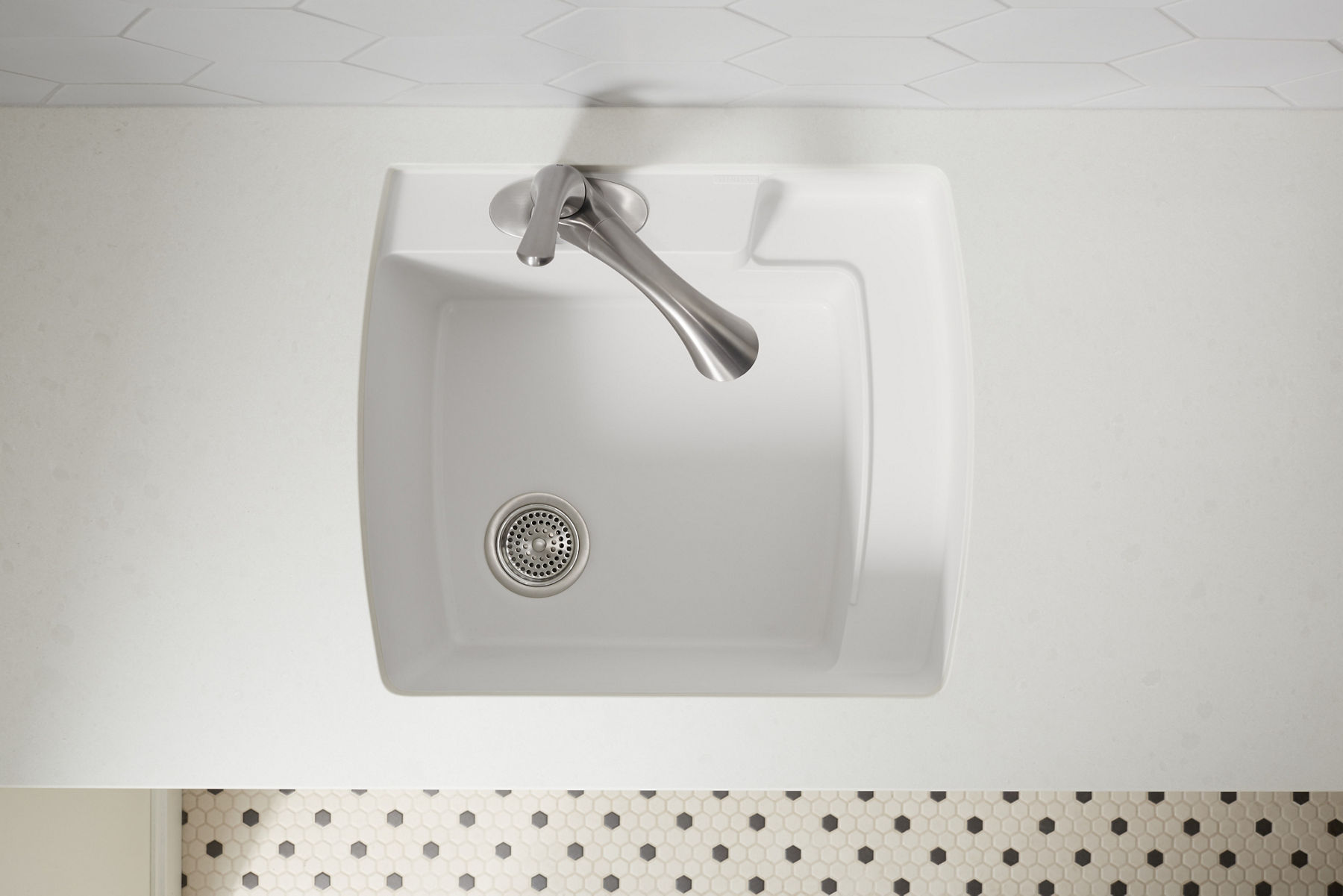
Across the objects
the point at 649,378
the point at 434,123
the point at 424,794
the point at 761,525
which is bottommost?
the point at 424,794

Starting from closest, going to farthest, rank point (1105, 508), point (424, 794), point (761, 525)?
point (1105, 508) < point (761, 525) < point (424, 794)

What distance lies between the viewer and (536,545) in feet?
2.40

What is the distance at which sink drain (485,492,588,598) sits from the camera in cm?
73

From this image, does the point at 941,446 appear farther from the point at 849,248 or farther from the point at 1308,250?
the point at 1308,250

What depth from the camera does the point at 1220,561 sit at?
0.63 m

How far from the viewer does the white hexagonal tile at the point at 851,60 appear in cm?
56

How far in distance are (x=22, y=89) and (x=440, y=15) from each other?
371 millimetres

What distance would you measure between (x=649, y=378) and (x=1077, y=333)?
0.38 m

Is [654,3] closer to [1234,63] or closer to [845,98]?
[845,98]

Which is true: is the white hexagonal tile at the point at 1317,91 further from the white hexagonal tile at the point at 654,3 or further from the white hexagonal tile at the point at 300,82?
the white hexagonal tile at the point at 300,82

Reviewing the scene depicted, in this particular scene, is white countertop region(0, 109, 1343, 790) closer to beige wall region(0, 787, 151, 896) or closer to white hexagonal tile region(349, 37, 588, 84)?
white hexagonal tile region(349, 37, 588, 84)

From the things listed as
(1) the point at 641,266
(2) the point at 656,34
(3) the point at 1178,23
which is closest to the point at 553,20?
(2) the point at 656,34

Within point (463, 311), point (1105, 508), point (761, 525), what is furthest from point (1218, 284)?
point (463, 311)

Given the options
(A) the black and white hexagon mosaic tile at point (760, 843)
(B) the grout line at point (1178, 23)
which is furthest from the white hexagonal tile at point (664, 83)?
(A) the black and white hexagon mosaic tile at point (760, 843)
